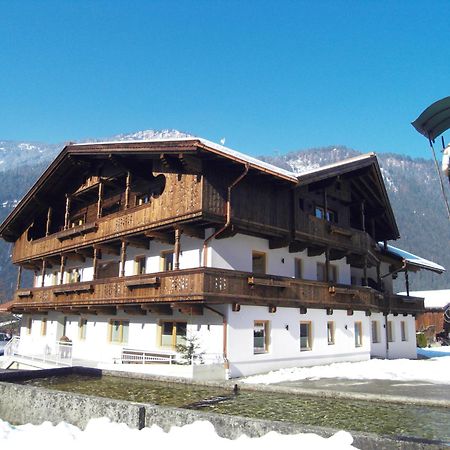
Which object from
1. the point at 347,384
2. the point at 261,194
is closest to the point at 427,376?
the point at 347,384

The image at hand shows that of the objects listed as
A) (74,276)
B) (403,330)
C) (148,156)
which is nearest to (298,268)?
(148,156)

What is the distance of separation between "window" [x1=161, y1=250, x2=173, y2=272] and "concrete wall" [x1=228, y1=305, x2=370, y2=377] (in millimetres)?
4524

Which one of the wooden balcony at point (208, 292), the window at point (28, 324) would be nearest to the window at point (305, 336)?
the wooden balcony at point (208, 292)

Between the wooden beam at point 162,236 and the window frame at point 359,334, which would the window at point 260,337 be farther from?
the window frame at point 359,334

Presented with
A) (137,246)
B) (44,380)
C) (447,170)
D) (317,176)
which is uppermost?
(317,176)

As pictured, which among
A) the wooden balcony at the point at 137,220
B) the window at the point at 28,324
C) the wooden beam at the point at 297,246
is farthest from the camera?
the window at the point at 28,324

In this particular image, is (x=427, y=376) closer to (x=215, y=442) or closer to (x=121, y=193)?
(x=215, y=442)

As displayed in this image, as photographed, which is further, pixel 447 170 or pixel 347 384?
pixel 347 384

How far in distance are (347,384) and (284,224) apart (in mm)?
7458

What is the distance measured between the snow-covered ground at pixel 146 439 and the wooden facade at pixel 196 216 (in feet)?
29.3

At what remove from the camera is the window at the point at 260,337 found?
1864 centimetres

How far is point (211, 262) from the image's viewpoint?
18328 mm

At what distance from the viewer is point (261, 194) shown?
19.4 m

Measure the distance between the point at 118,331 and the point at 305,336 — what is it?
30.0 ft
